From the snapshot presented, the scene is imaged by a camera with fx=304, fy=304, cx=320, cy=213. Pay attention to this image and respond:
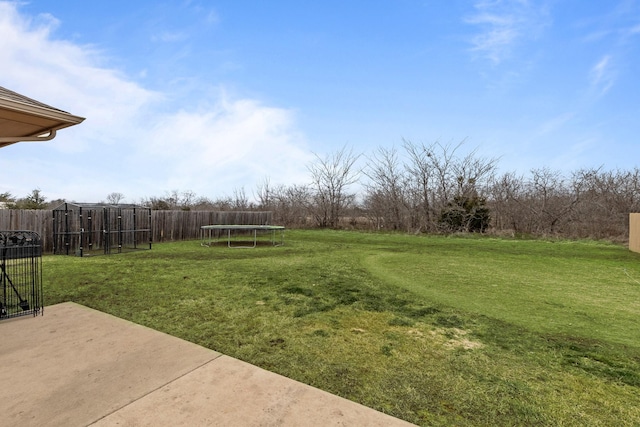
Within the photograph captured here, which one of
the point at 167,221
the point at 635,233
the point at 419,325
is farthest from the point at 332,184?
the point at 419,325

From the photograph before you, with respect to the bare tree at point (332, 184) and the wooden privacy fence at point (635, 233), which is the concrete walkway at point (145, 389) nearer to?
the wooden privacy fence at point (635, 233)

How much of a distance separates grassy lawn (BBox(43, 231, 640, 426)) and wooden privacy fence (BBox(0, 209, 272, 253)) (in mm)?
2258

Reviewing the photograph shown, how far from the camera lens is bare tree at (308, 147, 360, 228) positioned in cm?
1764

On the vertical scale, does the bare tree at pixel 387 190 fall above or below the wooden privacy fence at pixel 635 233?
above

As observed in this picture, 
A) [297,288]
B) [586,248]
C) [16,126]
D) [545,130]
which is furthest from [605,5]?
[16,126]

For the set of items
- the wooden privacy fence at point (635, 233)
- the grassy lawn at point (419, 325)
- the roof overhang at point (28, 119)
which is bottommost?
the grassy lawn at point (419, 325)

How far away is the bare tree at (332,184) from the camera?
17.6 m

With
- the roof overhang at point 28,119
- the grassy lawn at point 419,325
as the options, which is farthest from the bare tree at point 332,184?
the roof overhang at point 28,119

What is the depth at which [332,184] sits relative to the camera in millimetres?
17969

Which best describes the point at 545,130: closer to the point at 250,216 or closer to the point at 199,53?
the point at 199,53

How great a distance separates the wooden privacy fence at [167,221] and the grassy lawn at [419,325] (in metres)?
2.26

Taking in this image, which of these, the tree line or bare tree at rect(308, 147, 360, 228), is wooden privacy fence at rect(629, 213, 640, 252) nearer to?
the tree line

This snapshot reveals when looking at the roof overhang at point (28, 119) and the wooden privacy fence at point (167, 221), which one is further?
the wooden privacy fence at point (167, 221)

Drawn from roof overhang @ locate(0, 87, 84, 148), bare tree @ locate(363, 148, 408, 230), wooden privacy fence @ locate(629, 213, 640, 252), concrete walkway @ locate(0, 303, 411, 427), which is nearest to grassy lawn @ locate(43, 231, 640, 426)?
concrete walkway @ locate(0, 303, 411, 427)
